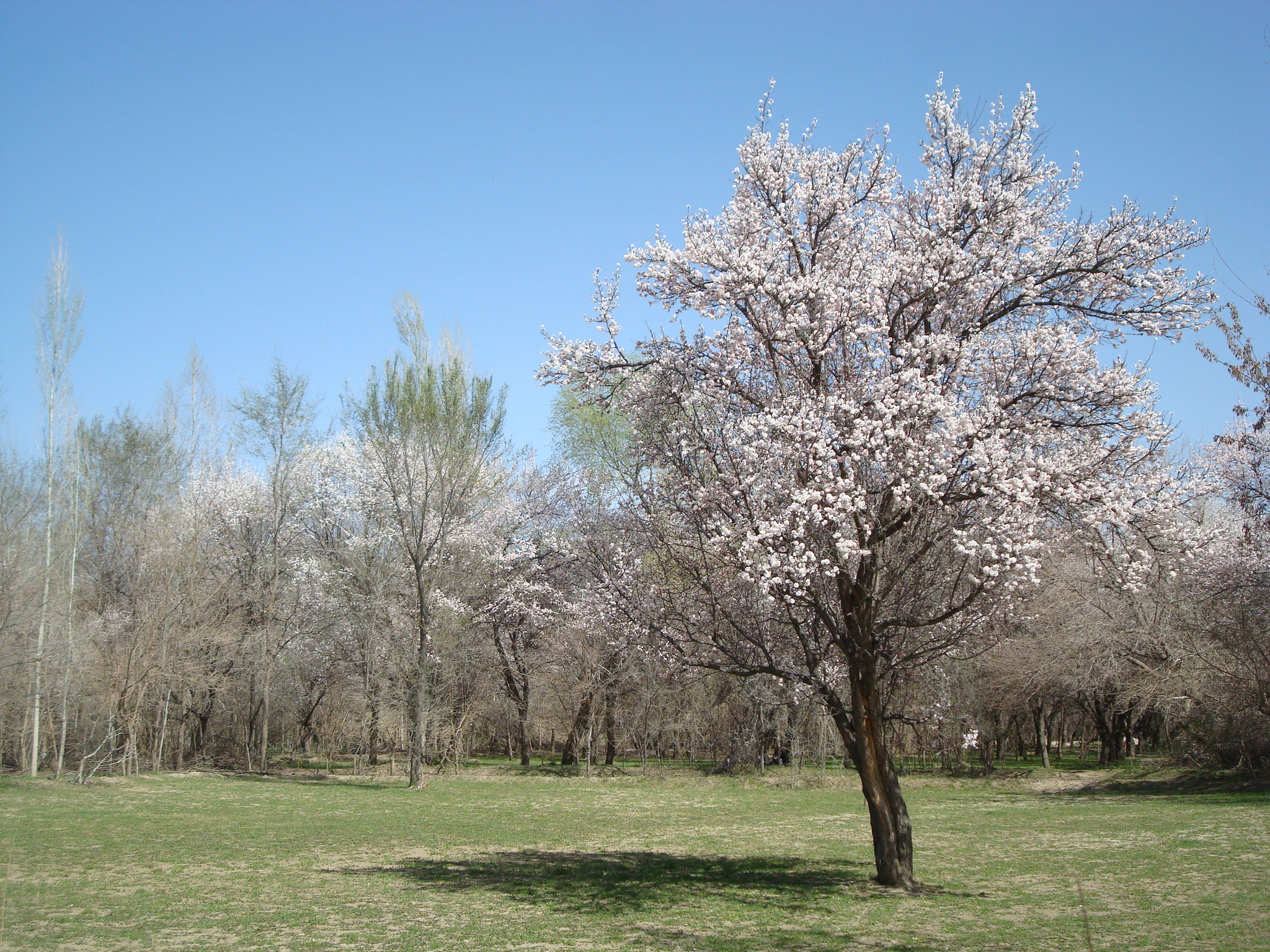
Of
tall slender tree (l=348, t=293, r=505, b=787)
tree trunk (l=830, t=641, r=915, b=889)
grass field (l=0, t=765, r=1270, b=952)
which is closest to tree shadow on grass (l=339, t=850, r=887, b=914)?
grass field (l=0, t=765, r=1270, b=952)

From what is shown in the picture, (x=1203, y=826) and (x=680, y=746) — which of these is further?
(x=680, y=746)

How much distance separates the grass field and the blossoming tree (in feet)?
5.68

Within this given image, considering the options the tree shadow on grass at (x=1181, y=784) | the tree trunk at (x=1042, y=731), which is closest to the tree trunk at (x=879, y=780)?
the tree shadow on grass at (x=1181, y=784)

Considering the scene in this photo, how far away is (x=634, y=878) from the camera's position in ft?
32.4

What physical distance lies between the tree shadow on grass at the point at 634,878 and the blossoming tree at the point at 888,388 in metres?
1.15

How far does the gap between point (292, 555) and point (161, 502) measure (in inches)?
164

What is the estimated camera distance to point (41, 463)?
2050 centimetres

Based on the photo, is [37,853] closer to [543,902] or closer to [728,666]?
[543,902]

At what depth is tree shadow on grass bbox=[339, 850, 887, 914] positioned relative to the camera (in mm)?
8727

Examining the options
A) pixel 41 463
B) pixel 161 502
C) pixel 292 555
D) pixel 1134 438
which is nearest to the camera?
pixel 1134 438

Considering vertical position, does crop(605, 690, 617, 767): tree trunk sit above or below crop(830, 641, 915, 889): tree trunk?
below

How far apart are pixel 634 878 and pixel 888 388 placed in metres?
6.17

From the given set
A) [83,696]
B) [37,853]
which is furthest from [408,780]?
[37,853]

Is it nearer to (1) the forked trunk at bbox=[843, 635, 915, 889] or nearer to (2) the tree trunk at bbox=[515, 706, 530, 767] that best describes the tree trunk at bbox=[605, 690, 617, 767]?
(2) the tree trunk at bbox=[515, 706, 530, 767]
